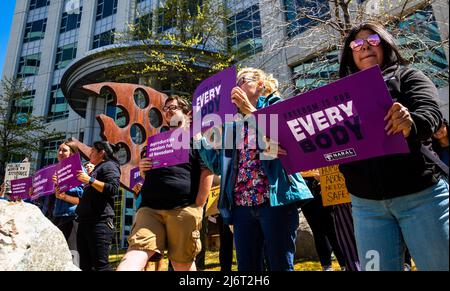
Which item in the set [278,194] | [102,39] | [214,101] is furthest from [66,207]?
[102,39]

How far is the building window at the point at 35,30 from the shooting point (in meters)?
29.0

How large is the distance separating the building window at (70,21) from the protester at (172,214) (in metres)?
28.4

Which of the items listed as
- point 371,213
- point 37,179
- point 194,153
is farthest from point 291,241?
point 37,179

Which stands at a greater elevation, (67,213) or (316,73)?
(316,73)

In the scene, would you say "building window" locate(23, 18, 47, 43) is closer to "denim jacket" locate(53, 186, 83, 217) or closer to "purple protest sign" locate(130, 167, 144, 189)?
"purple protest sign" locate(130, 167, 144, 189)

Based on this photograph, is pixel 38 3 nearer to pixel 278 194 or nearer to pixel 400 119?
pixel 278 194

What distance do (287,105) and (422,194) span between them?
2.58 ft

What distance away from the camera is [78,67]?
65.2 ft

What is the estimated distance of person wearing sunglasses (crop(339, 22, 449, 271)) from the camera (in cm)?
158

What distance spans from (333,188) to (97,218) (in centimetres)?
256

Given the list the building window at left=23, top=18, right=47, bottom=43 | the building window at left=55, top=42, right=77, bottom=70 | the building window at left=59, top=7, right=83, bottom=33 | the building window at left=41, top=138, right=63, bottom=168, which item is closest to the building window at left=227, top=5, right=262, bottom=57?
the building window at left=55, top=42, right=77, bottom=70

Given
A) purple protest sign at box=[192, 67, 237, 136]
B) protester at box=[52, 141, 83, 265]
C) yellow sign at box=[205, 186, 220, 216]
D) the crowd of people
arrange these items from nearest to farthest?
the crowd of people → purple protest sign at box=[192, 67, 237, 136] → protester at box=[52, 141, 83, 265] → yellow sign at box=[205, 186, 220, 216]

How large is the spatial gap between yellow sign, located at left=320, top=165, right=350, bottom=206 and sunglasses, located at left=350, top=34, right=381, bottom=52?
2021 mm

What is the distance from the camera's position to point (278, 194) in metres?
2.33
